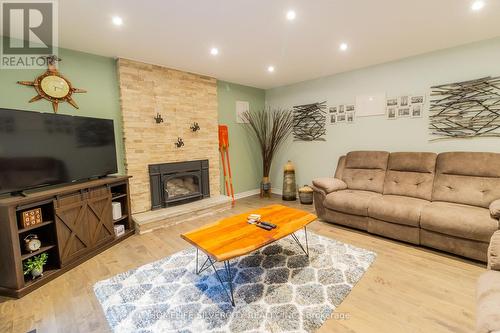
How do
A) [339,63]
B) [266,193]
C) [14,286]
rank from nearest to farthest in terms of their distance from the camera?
[14,286] < [339,63] < [266,193]

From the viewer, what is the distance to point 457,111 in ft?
10.0

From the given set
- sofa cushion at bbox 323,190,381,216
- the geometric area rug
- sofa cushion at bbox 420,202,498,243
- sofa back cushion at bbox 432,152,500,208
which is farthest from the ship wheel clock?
sofa back cushion at bbox 432,152,500,208

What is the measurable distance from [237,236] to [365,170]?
2.53 metres

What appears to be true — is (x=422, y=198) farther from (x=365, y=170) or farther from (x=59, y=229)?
(x=59, y=229)

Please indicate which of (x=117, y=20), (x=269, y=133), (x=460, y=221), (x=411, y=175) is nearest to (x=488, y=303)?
(x=460, y=221)

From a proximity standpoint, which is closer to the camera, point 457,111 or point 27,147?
point 27,147

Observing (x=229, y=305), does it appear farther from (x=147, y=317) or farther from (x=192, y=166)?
(x=192, y=166)

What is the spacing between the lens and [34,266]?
2086 mm

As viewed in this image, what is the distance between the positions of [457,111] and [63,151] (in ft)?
15.7

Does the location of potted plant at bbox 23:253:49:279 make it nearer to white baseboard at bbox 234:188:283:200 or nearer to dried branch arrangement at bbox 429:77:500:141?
white baseboard at bbox 234:188:283:200

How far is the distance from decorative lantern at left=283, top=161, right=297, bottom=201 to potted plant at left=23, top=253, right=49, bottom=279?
12.3 feet

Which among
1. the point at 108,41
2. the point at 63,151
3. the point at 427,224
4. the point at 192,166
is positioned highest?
the point at 108,41

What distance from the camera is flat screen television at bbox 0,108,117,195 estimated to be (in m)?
2.06

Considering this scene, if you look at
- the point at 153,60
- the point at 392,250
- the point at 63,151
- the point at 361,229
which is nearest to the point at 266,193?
the point at 361,229
